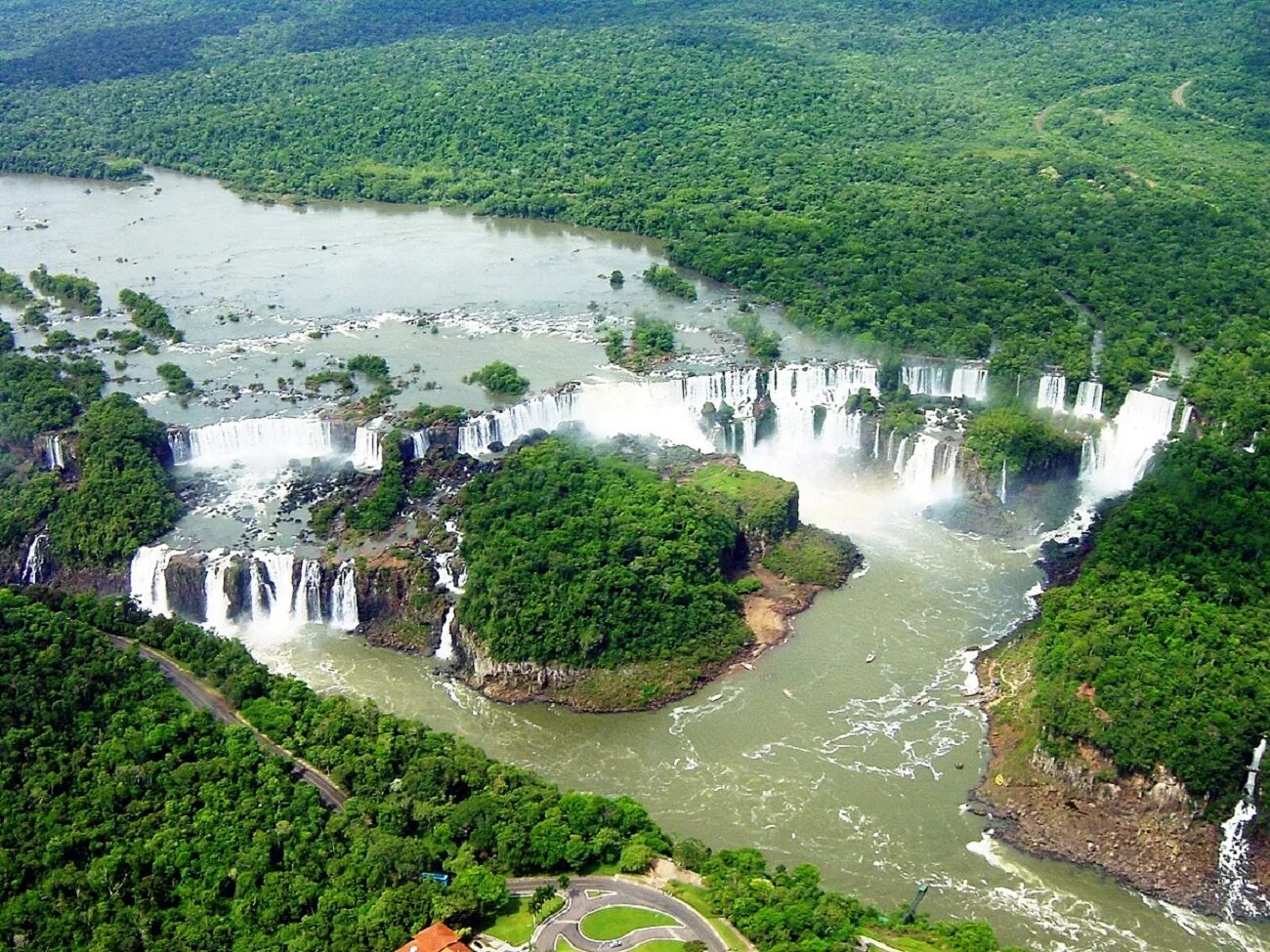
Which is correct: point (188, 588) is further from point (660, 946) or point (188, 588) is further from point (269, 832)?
point (660, 946)

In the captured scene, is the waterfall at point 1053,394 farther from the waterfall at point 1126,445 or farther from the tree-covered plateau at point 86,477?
the tree-covered plateau at point 86,477

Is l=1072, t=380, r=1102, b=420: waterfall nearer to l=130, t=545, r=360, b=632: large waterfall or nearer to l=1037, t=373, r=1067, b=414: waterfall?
l=1037, t=373, r=1067, b=414: waterfall

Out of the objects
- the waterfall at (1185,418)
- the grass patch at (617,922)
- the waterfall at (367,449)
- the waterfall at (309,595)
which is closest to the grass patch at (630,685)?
the waterfall at (309,595)

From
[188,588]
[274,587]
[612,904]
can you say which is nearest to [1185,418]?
[612,904]

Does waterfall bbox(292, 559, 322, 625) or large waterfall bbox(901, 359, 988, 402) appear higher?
large waterfall bbox(901, 359, 988, 402)

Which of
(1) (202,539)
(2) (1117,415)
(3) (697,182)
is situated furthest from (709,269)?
(1) (202,539)

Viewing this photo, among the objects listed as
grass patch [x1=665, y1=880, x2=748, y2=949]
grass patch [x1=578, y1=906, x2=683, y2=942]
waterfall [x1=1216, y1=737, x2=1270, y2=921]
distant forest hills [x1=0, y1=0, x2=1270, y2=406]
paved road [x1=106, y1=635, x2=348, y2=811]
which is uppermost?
distant forest hills [x1=0, y1=0, x2=1270, y2=406]

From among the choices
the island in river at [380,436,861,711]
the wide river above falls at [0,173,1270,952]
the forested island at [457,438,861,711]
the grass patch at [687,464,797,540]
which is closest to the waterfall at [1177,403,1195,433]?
the wide river above falls at [0,173,1270,952]
